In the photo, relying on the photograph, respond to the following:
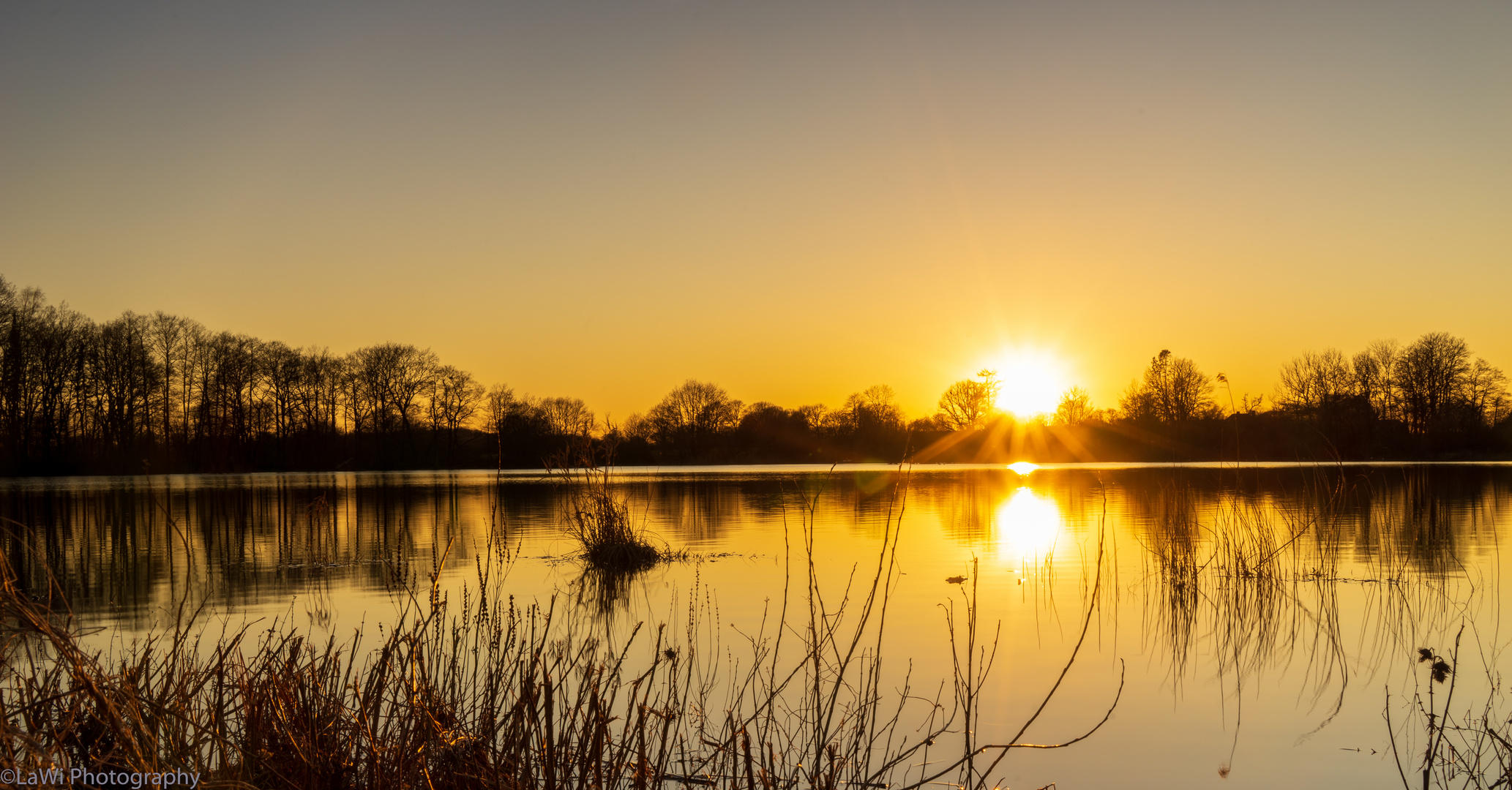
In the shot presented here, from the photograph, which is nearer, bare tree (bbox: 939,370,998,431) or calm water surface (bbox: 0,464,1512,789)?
calm water surface (bbox: 0,464,1512,789)

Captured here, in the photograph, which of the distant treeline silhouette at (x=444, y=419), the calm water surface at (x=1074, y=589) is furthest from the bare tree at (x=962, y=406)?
the calm water surface at (x=1074, y=589)

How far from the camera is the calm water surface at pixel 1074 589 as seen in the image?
21.6 ft

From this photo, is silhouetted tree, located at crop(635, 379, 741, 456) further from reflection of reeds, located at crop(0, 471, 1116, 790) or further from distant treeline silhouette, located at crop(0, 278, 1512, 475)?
reflection of reeds, located at crop(0, 471, 1116, 790)

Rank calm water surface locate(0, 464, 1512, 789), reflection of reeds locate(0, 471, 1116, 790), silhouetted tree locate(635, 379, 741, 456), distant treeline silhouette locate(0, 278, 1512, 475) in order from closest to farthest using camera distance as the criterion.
A: reflection of reeds locate(0, 471, 1116, 790)
calm water surface locate(0, 464, 1512, 789)
distant treeline silhouette locate(0, 278, 1512, 475)
silhouetted tree locate(635, 379, 741, 456)

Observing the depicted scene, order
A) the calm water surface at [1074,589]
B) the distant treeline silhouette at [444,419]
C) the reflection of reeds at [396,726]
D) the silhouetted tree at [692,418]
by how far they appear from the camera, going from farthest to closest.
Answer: the silhouetted tree at [692,418], the distant treeline silhouette at [444,419], the calm water surface at [1074,589], the reflection of reeds at [396,726]

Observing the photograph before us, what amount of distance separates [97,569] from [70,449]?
48.4m

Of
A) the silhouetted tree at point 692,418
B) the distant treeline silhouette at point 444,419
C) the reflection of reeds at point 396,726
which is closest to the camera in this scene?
the reflection of reeds at point 396,726

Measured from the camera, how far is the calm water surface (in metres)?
6.58

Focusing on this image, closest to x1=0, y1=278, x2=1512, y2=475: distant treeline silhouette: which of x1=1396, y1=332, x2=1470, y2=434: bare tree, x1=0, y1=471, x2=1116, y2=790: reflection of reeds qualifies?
x1=1396, y1=332, x2=1470, y2=434: bare tree

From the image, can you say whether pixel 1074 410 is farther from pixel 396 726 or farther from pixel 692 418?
pixel 396 726

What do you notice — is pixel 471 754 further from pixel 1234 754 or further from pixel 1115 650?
pixel 1115 650

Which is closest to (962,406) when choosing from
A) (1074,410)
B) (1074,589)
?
(1074,410)

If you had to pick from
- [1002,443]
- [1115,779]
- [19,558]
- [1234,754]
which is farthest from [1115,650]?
[1002,443]

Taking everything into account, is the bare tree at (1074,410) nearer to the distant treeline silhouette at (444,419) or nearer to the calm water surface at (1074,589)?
the distant treeline silhouette at (444,419)
